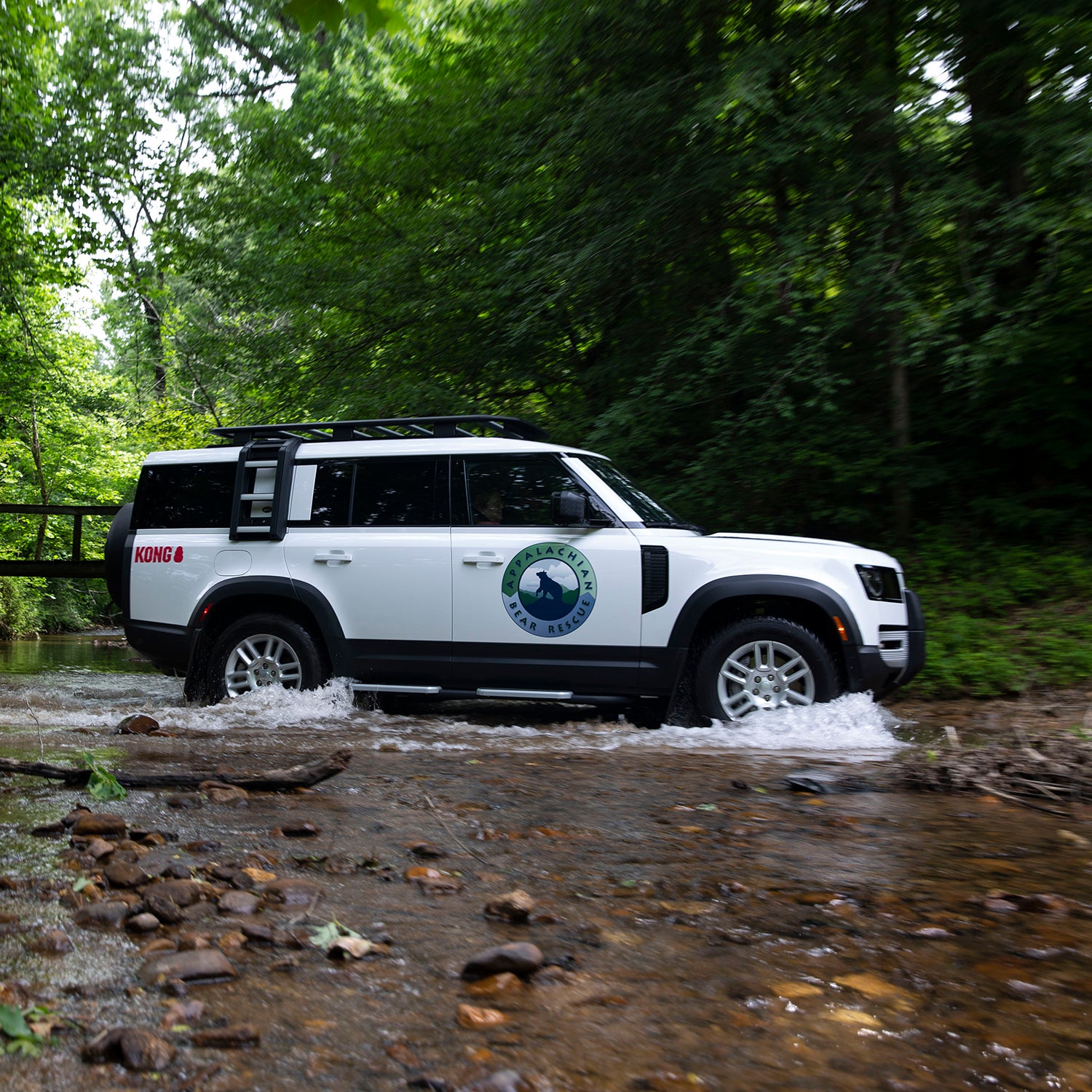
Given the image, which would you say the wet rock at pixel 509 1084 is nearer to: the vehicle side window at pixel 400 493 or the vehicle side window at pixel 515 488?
the vehicle side window at pixel 515 488

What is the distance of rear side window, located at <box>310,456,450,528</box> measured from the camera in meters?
7.02

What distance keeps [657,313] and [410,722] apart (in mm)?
6485

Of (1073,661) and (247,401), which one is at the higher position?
(247,401)

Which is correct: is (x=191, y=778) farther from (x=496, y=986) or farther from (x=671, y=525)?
(x=671, y=525)

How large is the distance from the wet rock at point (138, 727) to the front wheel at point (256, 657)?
106 centimetres

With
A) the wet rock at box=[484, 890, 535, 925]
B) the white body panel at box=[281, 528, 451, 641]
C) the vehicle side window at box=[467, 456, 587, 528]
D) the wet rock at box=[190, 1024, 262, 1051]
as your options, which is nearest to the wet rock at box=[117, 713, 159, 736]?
the white body panel at box=[281, 528, 451, 641]

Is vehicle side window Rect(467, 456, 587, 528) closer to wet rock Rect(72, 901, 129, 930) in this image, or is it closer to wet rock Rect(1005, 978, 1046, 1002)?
wet rock Rect(72, 901, 129, 930)

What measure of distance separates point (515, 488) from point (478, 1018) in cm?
516

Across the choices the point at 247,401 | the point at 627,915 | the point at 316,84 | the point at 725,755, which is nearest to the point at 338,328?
the point at 247,401

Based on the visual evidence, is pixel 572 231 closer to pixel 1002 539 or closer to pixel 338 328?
pixel 338 328

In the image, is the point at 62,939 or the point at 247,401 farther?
the point at 247,401

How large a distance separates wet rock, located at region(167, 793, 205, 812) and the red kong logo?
3.71 m

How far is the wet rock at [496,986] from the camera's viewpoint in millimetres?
2041

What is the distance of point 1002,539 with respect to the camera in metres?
10.1
